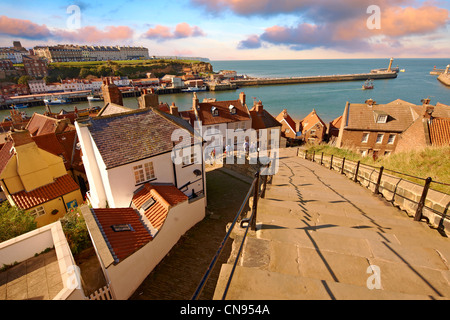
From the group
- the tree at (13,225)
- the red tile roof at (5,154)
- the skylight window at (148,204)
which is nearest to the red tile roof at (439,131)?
the skylight window at (148,204)

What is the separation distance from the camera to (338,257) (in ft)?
15.2

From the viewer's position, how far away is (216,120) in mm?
34250

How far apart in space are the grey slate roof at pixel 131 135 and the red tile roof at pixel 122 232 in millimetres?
2800

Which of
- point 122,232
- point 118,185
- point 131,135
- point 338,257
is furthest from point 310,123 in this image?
point 338,257

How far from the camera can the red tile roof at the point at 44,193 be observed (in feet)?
53.9

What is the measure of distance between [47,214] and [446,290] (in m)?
22.7

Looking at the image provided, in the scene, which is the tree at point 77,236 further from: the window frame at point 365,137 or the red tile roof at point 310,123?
the red tile roof at point 310,123

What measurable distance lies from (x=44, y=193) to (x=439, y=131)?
126 feet

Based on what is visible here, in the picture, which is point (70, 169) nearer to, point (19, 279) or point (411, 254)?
point (19, 279)

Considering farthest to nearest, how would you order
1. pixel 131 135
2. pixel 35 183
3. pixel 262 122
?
Result: 1. pixel 262 122
2. pixel 35 183
3. pixel 131 135

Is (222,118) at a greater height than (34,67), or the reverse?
(34,67)

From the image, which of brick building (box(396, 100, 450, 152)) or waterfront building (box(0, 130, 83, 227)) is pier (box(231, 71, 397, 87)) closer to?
brick building (box(396, 100, 450, 152))

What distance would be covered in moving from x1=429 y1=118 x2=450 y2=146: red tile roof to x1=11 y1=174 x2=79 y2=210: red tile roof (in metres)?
35.5

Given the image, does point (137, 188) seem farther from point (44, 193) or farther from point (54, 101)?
point (54, 101)
